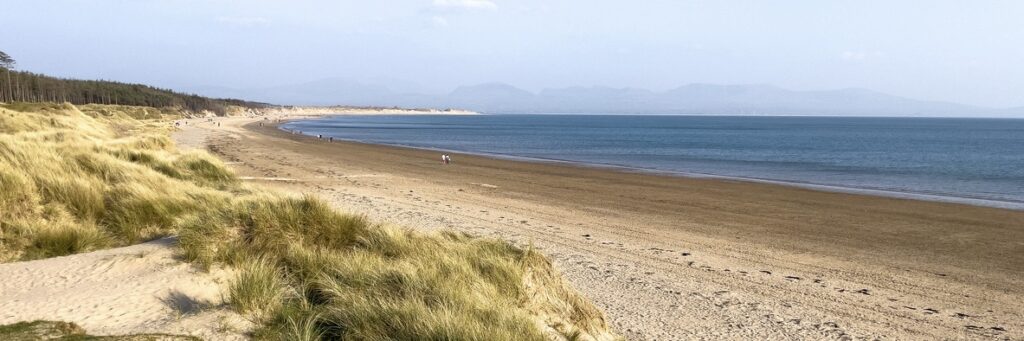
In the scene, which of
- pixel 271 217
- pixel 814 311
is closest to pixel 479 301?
pixel 271 217

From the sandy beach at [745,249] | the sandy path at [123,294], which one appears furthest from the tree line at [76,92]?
the sandy path at [123,294]

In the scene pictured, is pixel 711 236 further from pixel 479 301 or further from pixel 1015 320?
pixel 479 301

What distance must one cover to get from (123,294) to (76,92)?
11548cm

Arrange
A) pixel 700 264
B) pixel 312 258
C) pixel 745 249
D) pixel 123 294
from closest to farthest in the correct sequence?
1. pixel 123 294
2. pixel 312 258
3. pixel 700 264
4. pixel 745 249

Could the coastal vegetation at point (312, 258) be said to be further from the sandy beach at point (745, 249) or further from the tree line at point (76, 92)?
the tree line at point (76, 92)

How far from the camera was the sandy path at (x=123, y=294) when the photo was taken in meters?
4.27

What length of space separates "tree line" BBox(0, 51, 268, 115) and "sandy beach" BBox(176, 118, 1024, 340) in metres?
76.4

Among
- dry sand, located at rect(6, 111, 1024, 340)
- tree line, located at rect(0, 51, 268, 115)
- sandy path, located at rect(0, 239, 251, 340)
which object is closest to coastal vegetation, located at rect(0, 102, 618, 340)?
sandy path, located at rect(0, 239, 251, 340)

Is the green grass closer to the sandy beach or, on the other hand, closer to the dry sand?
the dry sand

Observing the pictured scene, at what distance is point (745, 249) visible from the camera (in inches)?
438

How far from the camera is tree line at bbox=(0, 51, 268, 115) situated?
79.2m

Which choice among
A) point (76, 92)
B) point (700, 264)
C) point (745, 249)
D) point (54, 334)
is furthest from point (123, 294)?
point (76, 92)

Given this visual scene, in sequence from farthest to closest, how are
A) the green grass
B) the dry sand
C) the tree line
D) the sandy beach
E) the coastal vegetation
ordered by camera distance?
1. the tree line
2. the sandy beach
3. the dry sand
4. the coastal vegetation
5. the green grass

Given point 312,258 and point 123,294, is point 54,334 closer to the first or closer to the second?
point 123,294
